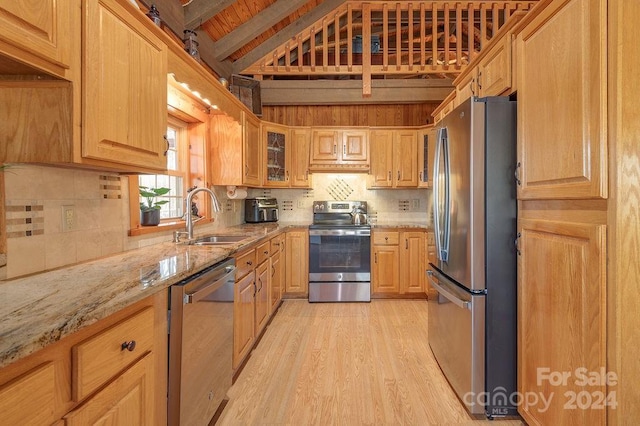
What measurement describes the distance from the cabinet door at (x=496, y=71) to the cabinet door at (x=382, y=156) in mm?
2052

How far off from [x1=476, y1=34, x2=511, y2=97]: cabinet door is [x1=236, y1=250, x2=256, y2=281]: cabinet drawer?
1930 millimetres

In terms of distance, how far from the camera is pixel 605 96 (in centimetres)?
111

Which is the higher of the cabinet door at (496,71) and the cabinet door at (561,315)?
the cabinet door at (496,71)

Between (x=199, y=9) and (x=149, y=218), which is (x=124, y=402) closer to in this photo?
(x=149, y=218)

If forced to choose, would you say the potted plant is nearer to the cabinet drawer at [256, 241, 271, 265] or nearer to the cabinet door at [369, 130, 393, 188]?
the cabinet drawer at [256, 241, 271, 265]

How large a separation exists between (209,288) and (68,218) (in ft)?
2.39

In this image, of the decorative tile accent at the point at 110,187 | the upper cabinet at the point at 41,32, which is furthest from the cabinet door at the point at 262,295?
the upper cabinet at the point at 41,32

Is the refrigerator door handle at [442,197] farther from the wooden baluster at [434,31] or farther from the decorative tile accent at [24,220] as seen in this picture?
the wooden baluster at [434,31]

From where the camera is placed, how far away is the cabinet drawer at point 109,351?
835mm

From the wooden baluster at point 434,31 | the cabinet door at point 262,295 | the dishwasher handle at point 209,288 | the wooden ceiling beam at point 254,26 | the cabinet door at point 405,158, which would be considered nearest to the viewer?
the dishwasher handle at point 209,288

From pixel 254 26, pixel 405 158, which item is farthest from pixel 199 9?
pixel 405 158

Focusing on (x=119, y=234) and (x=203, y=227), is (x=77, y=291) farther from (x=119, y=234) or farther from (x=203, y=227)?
(x=203, y=227)

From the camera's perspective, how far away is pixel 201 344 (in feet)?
5.03

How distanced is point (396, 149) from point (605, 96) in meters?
3.09
